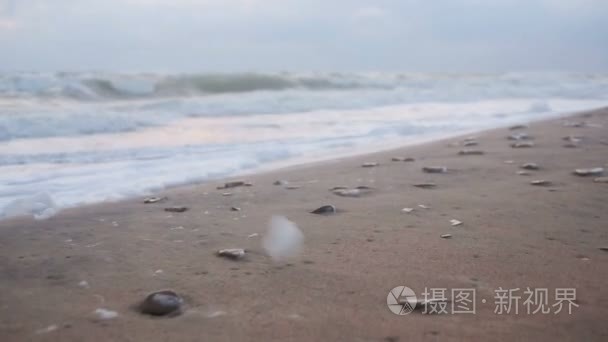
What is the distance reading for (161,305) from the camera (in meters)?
1.45

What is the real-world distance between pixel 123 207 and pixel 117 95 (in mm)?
10547

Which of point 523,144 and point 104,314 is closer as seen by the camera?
point 104,314

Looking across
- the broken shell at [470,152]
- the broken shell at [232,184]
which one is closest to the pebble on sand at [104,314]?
the broken shell at [232,184]

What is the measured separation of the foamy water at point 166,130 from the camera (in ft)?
12.3

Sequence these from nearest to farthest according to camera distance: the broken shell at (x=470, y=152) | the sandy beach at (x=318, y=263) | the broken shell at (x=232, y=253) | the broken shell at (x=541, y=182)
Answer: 1. the sandy beach at (x=318, y=263)
2. the broken shell at (x=232, y=253)
3. the broken shell at (x=541, y=182)
4. the broken shell at (x=470, y=152)

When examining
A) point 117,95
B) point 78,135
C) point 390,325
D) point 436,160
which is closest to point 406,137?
point 436,160

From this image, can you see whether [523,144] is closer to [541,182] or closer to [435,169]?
[435,169]

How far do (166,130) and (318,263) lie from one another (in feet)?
18.7

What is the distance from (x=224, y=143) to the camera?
5730 millimetres

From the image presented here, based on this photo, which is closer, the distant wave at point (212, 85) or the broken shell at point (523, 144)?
the broken shell at point (523, 144)

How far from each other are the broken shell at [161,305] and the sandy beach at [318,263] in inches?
1.3

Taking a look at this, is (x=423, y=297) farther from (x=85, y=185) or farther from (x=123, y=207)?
(x=85, y=185)

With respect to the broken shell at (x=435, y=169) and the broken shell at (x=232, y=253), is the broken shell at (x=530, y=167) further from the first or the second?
the broken shell at (x=232, y=253)

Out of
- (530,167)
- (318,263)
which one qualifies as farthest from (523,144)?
(318,263)
